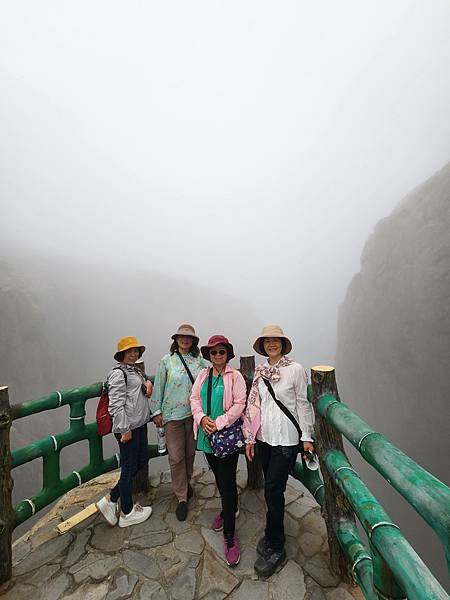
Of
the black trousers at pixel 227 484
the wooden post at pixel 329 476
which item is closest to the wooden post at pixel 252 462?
the black trousers at pixel 227 484

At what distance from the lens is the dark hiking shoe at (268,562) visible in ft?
8.31

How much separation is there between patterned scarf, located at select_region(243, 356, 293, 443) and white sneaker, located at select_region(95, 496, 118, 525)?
1.93 meters

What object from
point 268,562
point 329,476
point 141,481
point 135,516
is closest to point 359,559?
point 329,476

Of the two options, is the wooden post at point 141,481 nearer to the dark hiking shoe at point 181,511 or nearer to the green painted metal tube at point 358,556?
the dark hiking shoe at point 181,511

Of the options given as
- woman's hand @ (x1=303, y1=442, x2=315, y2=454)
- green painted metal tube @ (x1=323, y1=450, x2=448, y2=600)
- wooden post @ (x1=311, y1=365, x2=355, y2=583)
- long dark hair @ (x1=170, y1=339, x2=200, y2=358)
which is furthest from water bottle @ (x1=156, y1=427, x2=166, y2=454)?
green painted metal tube @ (x1=323, y1=450, x2=448, y2=600)

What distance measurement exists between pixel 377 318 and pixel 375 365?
3.94 m

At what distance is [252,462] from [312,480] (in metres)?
0.93

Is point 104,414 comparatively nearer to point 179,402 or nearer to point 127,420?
point 127,420

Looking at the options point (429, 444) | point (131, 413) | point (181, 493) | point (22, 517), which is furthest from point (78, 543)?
point (429, 444)

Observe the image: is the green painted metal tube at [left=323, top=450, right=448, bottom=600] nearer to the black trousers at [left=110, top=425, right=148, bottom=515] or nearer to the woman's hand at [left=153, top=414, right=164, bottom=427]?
the woman's hand at [left=153, top=414, right=164, bottom=427]

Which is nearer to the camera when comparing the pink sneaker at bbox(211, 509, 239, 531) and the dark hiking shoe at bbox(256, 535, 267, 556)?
the dark hiking shoe at bbox(256, 535, 267, 556)

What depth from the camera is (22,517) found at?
2836 mm

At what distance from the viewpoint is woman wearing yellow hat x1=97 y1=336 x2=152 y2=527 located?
2936 millimetres

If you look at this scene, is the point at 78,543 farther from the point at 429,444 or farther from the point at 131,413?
the point at 429,444
